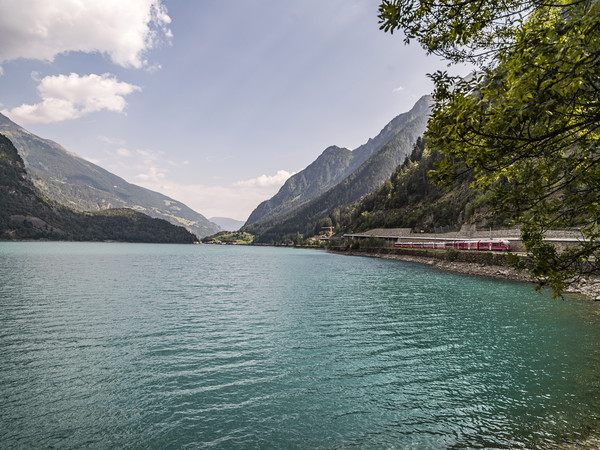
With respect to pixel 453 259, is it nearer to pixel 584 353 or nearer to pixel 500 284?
pixel 500 284

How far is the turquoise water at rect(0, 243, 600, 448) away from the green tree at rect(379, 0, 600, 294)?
8.90 meters

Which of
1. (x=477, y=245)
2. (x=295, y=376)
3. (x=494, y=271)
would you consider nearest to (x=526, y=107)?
(x=295, y=376)

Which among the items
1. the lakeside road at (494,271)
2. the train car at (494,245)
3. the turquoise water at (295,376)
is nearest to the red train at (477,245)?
the train car at (494,245)

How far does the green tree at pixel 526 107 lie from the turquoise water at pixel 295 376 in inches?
350

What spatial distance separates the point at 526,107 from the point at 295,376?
621 inches

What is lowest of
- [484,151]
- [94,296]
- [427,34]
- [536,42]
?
[94,296]

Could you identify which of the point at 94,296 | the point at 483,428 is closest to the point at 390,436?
the point at 483,428

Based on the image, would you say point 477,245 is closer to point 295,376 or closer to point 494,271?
point 494,271

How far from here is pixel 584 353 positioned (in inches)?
771

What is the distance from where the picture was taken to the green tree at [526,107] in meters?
5.05

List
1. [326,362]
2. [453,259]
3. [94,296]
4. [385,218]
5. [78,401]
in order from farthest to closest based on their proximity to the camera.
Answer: [385,218], [453,259], [94,296], [326,362], [78,401]

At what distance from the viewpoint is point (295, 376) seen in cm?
1628

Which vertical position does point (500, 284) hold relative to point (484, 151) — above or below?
below

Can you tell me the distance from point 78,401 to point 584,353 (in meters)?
29.4
